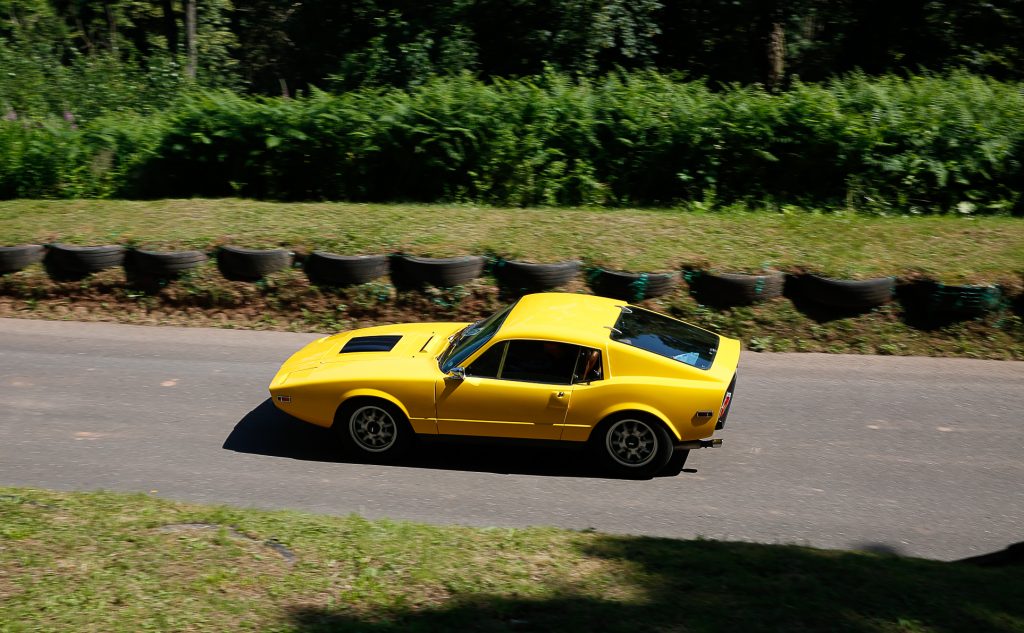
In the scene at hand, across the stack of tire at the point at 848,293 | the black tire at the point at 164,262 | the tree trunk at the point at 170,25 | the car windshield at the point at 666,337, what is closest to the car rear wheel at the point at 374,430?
the car windshield at the point at 666,337

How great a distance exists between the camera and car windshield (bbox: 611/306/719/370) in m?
7.99

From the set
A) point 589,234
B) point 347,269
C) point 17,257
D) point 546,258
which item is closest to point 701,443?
point 546,258

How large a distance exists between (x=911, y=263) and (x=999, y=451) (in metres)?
3.93

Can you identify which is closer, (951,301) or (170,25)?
(951,301)

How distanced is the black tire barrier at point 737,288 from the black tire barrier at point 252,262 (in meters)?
5.47

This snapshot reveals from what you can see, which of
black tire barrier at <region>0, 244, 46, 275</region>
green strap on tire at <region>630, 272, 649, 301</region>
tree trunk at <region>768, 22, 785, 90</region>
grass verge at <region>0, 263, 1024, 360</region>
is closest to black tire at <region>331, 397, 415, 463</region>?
grass verge at <region>0, 263, 1024, 360</region>

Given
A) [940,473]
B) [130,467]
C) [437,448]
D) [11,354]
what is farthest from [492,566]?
[11,354]

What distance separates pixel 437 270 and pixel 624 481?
15.8 ft

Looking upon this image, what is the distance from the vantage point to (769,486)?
764 cm

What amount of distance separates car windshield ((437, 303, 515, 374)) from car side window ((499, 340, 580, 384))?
30 centimetres

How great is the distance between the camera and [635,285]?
11.5 meters

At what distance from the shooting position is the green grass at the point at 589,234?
39.0 feet

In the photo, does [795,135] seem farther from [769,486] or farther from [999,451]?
[769,486]

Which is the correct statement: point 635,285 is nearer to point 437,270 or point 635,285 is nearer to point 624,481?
point 437,270
